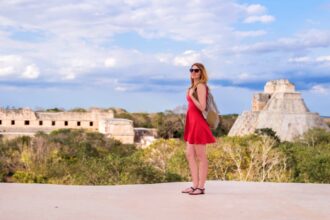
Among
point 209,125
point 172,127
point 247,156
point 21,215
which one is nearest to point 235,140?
point 247,156

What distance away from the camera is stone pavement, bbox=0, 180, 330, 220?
14.6 ft

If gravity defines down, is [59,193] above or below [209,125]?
below

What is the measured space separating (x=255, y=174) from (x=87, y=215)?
12888 mm

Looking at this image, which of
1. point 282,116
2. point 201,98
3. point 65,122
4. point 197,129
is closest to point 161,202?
point 197,129

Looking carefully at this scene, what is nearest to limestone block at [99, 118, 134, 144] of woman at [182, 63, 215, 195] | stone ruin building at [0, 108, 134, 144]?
stone ruin building at [0, 108, 134, 144]

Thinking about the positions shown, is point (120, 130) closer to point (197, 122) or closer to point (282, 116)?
point (282, 116)

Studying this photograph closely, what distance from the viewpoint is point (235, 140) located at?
20.0 metres

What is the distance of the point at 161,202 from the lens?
16.5ft

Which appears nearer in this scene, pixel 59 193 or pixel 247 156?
pixel 59 193

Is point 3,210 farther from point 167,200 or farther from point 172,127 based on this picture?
point 172,127

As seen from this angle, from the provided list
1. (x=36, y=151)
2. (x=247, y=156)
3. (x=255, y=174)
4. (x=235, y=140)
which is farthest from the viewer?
A: (x=36, y=151)

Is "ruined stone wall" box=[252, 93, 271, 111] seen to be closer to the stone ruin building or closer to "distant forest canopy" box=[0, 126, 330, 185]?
the stone ruin building

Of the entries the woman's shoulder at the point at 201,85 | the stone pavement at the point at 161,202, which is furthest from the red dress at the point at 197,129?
the stone pavement at the point at 161,202

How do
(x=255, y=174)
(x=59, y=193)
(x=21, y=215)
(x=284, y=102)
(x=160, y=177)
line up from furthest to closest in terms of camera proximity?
(x=284, y=102) < (x=255, y=174) < (x=160, y=177) < (x=59, y=193) < (x=21, y=215)
